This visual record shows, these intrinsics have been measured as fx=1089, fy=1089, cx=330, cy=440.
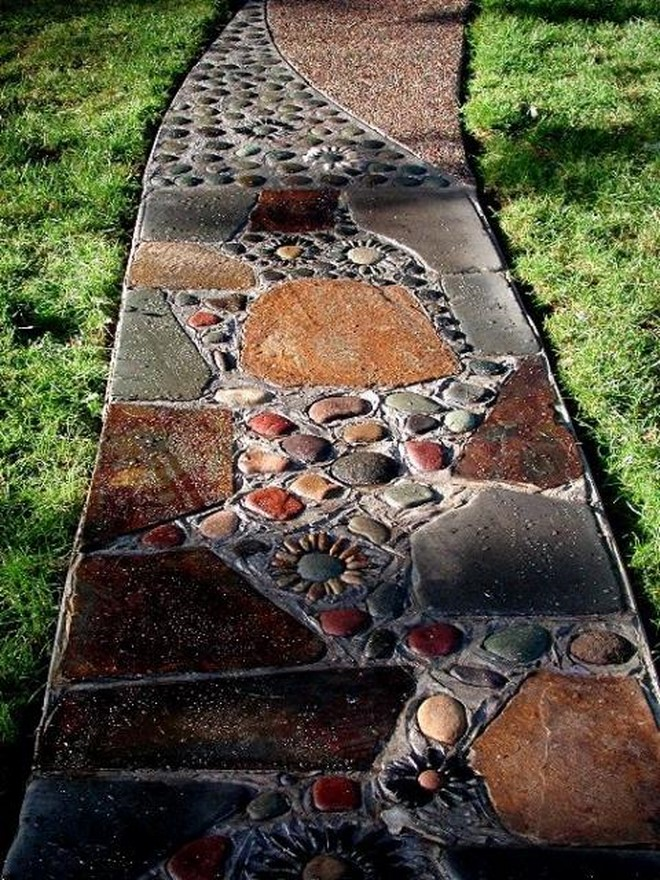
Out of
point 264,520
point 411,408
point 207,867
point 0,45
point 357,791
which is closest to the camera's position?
point 207,867

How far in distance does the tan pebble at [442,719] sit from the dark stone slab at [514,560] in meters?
0.23

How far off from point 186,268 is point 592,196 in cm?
147

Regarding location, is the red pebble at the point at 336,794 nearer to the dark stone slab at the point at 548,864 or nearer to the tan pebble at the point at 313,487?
the dark stone slab at the point at 548,864

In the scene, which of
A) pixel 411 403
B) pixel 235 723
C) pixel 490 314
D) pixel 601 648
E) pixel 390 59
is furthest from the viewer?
pixel 390 59

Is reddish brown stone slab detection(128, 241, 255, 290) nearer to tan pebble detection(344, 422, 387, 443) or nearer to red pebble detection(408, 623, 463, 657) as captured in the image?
tan pebble detection(344, 422, 387, 443)

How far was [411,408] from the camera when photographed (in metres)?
2.66

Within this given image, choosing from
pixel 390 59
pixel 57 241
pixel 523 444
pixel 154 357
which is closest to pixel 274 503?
pixel 523 444

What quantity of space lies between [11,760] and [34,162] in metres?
2.82

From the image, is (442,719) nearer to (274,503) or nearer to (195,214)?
(274,503)

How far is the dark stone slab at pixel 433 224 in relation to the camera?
3.40 metres

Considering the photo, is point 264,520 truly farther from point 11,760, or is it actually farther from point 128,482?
point 11,760

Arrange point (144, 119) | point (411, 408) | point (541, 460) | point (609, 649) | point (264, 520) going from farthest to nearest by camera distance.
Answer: point (144, 119) < point (411, 408) < point (541, 460) < point (264, 520) < point (609, 649)

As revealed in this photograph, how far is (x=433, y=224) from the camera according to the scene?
363cm

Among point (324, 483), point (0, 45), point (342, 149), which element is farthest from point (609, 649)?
point (0, 45)
